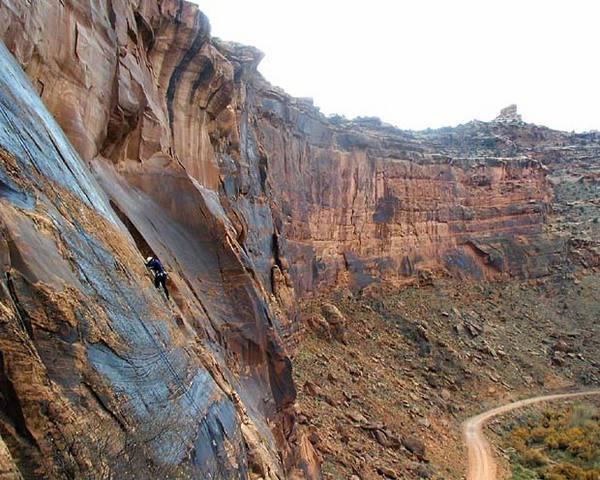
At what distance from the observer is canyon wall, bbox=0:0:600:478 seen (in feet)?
17.2

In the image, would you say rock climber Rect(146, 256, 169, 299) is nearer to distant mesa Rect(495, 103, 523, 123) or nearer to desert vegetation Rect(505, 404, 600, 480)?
desert vegetation Rect(505, 404, 600, 480)

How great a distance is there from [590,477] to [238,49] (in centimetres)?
2972

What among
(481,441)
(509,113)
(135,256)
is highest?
(509,113)

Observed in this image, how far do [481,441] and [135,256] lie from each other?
25.5 m

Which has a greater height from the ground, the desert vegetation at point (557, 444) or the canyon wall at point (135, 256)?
the canyon wall at point (135, 256)

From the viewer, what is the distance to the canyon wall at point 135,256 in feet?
17.2

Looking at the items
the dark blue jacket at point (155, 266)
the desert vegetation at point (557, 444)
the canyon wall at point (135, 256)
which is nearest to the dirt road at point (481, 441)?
the desert vegetation at point (557, 444)

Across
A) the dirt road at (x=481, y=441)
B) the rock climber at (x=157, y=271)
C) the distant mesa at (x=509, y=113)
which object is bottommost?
the dirt road at (x=481, y=441)

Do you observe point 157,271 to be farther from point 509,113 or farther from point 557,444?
point 509,113

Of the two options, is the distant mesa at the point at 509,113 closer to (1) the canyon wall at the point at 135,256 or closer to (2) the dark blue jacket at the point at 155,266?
(1) the canyon wall at the point at 135,256

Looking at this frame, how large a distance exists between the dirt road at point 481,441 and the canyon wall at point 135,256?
11154 mm

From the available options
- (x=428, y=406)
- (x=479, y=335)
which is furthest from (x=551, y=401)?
(x=428, y=406)

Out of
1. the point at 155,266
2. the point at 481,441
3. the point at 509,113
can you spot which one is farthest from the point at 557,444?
the point at 509,113

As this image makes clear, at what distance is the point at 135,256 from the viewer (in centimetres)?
894
